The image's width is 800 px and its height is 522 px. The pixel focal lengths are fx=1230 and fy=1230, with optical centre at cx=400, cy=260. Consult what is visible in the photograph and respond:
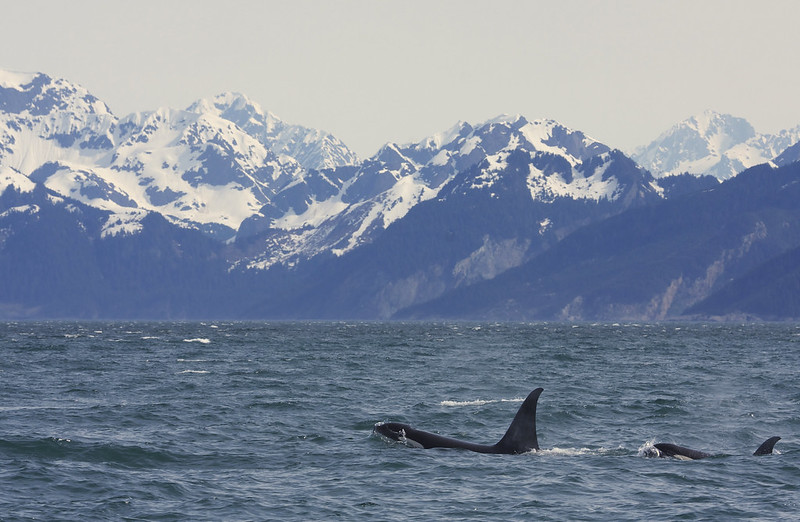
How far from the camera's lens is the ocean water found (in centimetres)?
3819

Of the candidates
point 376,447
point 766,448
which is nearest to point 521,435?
point 376,447

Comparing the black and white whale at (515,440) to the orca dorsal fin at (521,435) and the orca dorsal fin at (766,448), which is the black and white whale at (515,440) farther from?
the orca dorsal fin at (766,448)

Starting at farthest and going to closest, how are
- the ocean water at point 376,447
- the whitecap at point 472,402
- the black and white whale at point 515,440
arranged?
the whitecap at point 472,402 → the black and white whale at point 515,440 → the ocean water at point 376,447

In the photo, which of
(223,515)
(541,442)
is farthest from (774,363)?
(223,515)

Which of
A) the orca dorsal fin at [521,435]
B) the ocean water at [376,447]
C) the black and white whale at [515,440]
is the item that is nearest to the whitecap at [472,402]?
the ocean water at [376,447]

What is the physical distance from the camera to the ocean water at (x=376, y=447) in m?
38.2

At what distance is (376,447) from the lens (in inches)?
1967

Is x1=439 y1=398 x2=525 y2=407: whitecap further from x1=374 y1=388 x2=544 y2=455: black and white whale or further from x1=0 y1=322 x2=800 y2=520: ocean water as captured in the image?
x1=374 y1=388 x2=544 y2=455: black and white whale

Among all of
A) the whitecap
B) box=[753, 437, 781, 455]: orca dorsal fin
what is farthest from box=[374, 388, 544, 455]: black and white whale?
the whitecap

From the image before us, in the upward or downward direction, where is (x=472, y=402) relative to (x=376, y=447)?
upward

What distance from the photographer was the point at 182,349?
15412 centimetres

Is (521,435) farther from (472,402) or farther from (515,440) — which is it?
(472,402)

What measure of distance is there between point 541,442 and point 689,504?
47.8 feet

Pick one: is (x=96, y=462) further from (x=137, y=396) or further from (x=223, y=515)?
(x=137, y=396)
